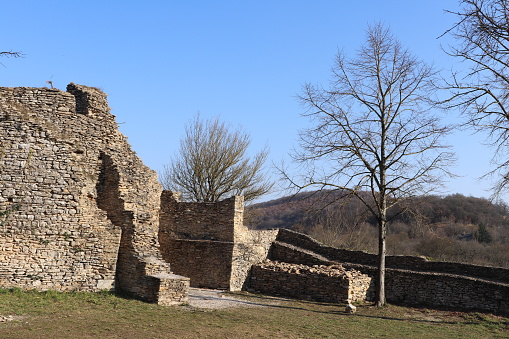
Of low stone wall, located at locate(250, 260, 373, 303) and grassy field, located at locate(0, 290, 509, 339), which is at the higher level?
low stone wall, located at locate(250, 260, 373, 303)

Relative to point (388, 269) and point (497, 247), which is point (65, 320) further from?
point (497, 247)

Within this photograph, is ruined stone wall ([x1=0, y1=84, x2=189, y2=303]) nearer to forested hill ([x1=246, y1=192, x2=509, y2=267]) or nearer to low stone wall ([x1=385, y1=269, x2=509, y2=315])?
low stone wall ([x1=385, y1=269, x2=509, y2=315])

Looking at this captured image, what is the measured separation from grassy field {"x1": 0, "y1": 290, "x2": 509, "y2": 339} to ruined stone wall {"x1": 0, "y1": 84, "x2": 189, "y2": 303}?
0.72 metres

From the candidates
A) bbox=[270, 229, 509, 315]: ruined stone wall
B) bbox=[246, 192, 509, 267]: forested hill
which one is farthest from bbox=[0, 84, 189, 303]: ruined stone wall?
bbox=[246, 192, 509, 267]: forested hill

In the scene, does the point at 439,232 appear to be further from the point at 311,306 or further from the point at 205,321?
the point at 205,321

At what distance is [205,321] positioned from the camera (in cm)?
1134

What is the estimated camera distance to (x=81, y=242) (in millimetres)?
13062

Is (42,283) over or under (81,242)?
under

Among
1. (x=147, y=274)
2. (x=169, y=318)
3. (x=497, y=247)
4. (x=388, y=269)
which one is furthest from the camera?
(x=497, y=247)

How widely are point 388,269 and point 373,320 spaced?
196 inches

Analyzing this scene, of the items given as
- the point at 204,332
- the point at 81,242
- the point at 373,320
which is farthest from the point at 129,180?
the point at 373,320

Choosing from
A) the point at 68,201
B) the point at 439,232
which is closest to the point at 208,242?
the point at 68,201

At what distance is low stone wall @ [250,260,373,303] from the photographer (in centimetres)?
1650

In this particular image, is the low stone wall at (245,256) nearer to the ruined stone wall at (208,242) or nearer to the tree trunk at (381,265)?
the ruined stone wall at (208,242)
